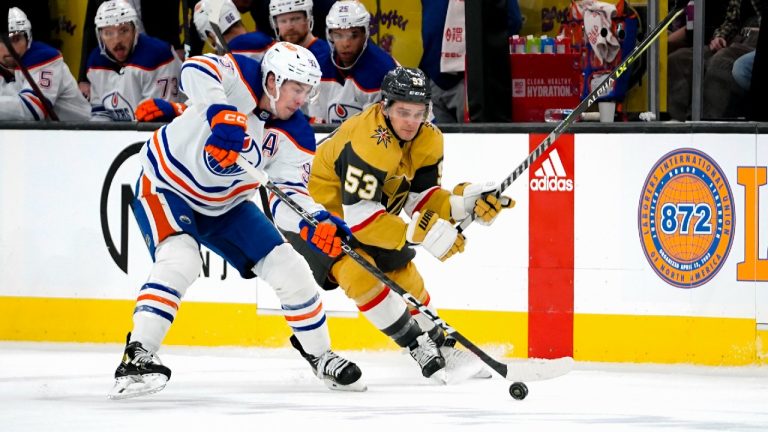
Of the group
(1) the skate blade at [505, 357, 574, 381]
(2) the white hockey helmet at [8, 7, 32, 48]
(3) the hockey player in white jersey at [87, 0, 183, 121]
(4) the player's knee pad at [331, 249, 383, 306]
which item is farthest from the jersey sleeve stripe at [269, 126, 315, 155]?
(2) the white hockey helmet at [8, 7, 32, 48]

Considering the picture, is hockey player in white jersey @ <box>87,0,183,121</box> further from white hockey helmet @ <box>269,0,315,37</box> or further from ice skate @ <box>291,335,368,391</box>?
ice skate @ <box>291,335,368,391</box>

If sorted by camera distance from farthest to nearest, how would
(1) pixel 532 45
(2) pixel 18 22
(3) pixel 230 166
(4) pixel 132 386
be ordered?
(2) pixel 18 22 → (1) pixel 532 45 → (3) pixel 230 166 → (4) pixel 132 386

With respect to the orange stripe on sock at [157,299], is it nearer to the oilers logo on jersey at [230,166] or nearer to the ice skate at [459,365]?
the oilers logo on jersey at [230,166]

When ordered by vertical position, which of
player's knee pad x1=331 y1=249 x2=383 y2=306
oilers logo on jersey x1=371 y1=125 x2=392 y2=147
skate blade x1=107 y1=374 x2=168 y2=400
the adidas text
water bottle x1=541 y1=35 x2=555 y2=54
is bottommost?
skate blade x1=107 y1=374 x2=168 y2=400

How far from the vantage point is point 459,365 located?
16.5ft

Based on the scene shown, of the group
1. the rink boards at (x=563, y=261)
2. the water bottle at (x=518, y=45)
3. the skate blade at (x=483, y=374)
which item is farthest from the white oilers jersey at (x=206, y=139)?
the water bottle at (x=518, y=45)

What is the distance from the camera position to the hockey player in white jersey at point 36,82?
6328mm

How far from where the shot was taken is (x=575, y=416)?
13.5 feet

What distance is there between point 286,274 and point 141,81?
2156 millimetres

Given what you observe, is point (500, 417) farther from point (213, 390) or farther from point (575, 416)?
point (213, 390)

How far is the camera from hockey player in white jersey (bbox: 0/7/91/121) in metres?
6.33

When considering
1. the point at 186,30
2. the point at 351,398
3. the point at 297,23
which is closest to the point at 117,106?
the point at 186,30

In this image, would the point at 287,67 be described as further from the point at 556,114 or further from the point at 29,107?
the point at 29,107

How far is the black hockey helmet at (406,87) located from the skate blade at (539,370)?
37.8 inches
